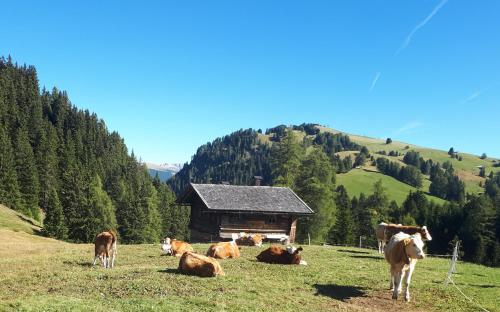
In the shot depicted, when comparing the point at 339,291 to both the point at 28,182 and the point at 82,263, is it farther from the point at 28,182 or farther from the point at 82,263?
the point at 28,182

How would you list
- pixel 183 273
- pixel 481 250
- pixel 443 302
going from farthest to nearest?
pixel 481 250 → pixel 183 273 → pixel 443 302

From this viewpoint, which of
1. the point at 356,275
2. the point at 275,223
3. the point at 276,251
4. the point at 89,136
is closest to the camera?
the point at 356,275

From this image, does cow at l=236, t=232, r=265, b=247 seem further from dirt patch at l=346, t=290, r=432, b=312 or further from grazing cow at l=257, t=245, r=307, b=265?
A: dirt patch at l=346, t=290, r=432, b=312

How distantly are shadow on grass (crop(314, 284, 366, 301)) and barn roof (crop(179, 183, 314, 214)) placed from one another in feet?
78.0

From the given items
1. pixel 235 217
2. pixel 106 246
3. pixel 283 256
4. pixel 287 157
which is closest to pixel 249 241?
pixel 235 217

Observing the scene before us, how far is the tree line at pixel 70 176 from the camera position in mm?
81438

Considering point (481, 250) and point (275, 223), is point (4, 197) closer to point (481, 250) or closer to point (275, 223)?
point (275, 223)

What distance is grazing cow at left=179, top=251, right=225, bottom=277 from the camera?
55.6 feet

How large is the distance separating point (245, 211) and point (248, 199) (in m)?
2.07

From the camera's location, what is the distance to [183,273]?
57.0 ft

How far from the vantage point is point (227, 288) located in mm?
14992

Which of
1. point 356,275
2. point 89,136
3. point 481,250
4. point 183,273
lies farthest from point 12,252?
point 89,136

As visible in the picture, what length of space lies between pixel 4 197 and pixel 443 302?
84434mm

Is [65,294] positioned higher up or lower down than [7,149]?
lower down
